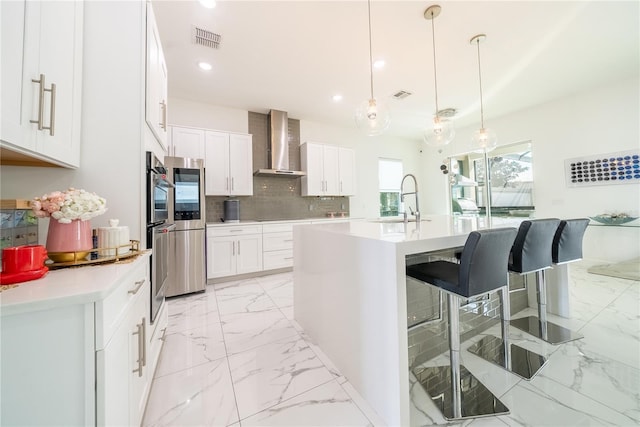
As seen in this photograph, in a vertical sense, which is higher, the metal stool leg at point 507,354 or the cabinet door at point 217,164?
the cabinet door at point 217,164

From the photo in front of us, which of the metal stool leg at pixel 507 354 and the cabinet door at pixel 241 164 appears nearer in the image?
the metal stool leg at pixel 507 354

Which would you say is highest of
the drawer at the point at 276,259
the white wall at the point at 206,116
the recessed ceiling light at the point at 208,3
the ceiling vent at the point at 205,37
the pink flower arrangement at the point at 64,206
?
the ceiling vent at the point at 205,37

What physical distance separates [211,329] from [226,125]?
3.39m

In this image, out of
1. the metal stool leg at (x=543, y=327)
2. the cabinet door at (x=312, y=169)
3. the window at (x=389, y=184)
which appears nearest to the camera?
the metal stool leg at (x=543, y=327)

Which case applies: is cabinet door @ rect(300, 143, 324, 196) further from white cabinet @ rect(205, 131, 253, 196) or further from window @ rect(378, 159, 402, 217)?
window @ rect(378, 159, 402, 217)

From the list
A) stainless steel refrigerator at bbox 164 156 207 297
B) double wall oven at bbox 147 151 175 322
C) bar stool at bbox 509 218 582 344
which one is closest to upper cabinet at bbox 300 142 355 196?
stainless steel refrigerator at bbox 164 156 207 297

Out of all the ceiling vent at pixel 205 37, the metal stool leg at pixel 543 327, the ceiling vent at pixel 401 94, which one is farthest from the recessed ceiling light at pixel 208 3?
the metal stool leg at pixel 543 327

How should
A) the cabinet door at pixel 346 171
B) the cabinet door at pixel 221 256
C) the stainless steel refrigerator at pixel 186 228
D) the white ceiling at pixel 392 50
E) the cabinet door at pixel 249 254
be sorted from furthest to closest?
the cabinet door at pixel 346 171 → the cabinet door at pixel 249 254 → the cabinet door at pixel 221 256 → the stainless steel refrigerator at pixel 186 228 → the white ceiling at pixel 392 50

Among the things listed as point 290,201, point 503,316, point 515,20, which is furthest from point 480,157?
point 503,316

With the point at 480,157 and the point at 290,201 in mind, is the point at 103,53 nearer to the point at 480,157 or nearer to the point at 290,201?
the point at 290,201

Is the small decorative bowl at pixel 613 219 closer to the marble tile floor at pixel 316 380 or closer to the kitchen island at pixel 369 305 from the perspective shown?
the marble tile floor at pixel 316 380

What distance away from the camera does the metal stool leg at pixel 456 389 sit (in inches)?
50.3

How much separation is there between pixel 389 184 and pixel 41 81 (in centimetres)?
607

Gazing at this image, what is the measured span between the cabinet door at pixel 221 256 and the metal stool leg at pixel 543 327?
11.3 feet
